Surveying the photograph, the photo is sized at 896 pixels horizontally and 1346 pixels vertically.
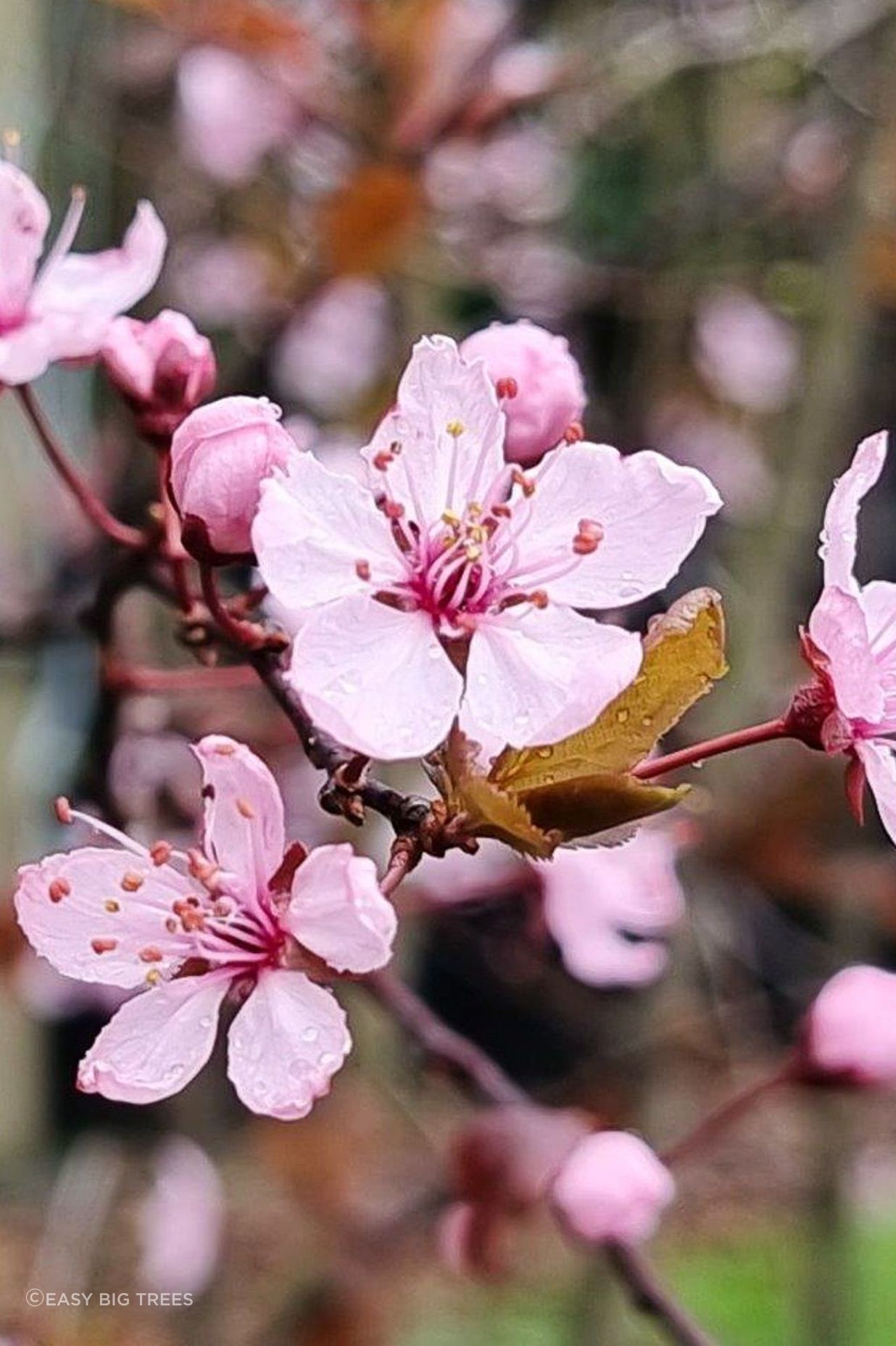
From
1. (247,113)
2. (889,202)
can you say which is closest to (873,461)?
(889,202)

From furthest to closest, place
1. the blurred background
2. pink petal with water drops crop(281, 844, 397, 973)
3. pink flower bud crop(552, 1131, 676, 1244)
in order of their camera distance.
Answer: the blurred background → pink flower bud crop(552, 1131, 676, 1244) → pink petal with water drops crop(281, 844, 397, 973)

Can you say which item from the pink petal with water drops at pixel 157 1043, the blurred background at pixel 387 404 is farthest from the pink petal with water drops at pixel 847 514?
the blurred background at pixel 387 404

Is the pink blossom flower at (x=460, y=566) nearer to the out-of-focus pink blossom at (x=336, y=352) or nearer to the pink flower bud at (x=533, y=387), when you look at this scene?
the pink flower bud at (x=533, y=387)

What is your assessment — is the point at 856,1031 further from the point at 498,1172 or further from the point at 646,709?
the point at 646,709

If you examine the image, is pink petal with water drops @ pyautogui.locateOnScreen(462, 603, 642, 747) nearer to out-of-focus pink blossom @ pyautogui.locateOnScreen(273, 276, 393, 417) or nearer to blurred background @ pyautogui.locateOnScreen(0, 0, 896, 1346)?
blurred background @ pyautogui.locateOnScreen(0, 0, 896, 1346)

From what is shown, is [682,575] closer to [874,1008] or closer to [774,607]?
[774,607]

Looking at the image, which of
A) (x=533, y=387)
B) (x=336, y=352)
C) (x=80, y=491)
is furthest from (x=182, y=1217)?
(x=533, y=387)

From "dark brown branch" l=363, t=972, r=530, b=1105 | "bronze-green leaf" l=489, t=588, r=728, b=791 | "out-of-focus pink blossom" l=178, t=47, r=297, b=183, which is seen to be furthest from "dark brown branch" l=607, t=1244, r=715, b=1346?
"out-of-focus pink blossom" l=178, t=47, r=297, b=183
